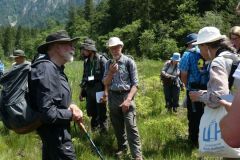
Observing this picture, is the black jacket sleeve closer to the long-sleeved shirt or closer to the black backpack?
the black backpack

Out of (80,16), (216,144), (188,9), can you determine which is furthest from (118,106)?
(80,16)

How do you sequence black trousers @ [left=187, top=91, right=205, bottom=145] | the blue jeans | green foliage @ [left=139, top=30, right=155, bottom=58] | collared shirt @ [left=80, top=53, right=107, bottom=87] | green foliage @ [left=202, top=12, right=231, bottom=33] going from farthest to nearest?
green foliage @ [left=139, top=30, right=155, bottom=58] → green foliage @ [left=202, top=12, right=231, bottom=33] → the blue jeans → collared shirt @ [left=80, top=53, right=107, bottom=87] → black trousers @ [left=187, top=91, right=205, bottom=145]

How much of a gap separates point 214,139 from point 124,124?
10.4 ft

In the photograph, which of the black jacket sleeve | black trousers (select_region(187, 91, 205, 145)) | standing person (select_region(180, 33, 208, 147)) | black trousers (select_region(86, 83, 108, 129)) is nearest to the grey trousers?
standing person (select_region(180, 33, 208, 147))

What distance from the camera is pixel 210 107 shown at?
4.29m

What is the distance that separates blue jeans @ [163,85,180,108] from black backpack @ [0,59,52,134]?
709 centimetres

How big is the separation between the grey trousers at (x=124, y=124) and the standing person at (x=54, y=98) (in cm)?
219

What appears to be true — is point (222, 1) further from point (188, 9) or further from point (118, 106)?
point (118, 106)

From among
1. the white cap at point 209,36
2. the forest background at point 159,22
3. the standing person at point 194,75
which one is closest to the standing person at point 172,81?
the standing person at point 194,75

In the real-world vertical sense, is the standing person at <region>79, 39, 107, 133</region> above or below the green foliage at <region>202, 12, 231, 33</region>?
above

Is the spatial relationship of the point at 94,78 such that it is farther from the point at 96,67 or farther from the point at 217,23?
the point at 217,23

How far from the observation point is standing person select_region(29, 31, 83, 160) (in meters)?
4.25

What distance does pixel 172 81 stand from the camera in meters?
11.5

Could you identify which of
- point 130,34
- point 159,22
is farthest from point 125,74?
point 130,34
